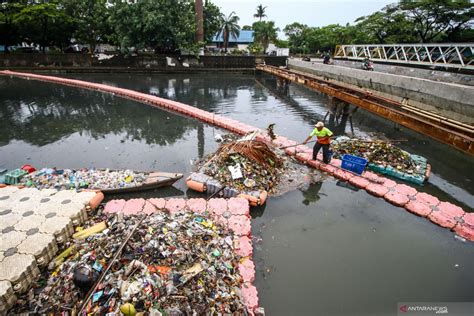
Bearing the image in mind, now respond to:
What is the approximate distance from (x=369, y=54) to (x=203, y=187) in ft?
76.9

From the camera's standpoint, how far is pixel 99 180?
6383 millimetres

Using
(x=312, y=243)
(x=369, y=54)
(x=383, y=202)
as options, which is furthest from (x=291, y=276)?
(x=369, y=54)

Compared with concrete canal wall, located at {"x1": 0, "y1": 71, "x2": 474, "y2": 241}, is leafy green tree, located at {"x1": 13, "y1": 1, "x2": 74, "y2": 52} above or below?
above

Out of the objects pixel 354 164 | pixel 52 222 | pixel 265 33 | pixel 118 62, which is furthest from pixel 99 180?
pixel 265 33

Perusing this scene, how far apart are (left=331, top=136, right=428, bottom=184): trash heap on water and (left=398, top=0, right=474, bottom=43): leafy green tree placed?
24.6 metres

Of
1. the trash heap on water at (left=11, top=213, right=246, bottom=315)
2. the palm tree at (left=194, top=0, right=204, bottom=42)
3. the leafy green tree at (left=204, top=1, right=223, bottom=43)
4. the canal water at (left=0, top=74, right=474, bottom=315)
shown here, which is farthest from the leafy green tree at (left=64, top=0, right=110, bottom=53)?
the trash heap on water at (left=11, top=213, right=246, bottom=315)

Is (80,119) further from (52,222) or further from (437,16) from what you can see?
(437,16)

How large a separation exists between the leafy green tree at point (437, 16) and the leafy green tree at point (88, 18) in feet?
104

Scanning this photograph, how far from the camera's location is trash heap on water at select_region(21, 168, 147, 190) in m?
6.14

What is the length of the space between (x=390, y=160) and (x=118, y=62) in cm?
2831

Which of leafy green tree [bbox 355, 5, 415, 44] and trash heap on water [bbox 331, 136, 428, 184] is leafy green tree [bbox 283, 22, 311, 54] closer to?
leafy green tree [bbox 355, 5, 415, 44]

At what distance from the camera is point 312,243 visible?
4.86 m

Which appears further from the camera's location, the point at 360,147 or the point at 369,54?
the point at 369,54

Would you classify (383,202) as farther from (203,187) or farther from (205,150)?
(205,150)
